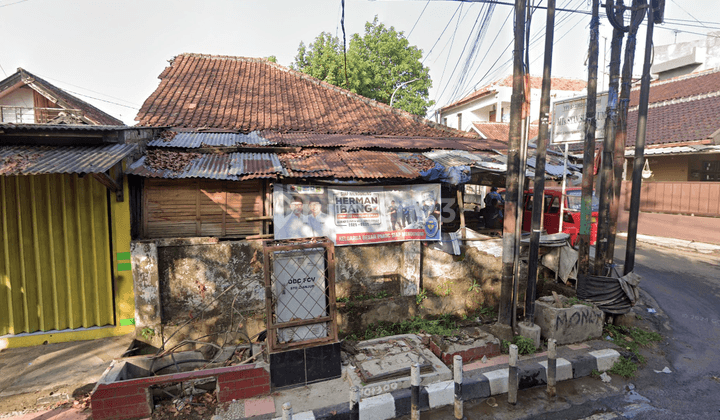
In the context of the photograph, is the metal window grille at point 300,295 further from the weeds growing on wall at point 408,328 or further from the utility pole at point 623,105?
the utility pole at point 623,105

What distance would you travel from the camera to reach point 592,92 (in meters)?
6.97

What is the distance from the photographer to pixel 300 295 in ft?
17.6

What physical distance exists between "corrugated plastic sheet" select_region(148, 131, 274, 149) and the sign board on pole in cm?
669

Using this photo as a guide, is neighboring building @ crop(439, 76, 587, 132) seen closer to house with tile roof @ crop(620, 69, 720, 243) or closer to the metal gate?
house with tile roof @ crop(620, 69, 720, 243)

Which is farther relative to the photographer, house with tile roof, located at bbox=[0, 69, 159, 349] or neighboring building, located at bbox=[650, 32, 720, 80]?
neighboring building, located at bbox=[650, 32, 720, 80]

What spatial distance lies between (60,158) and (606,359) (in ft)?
30.5

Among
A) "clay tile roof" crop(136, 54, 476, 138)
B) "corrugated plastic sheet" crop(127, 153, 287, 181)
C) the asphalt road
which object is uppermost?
"clay tile roof" crop(136, 54, 476, 138)

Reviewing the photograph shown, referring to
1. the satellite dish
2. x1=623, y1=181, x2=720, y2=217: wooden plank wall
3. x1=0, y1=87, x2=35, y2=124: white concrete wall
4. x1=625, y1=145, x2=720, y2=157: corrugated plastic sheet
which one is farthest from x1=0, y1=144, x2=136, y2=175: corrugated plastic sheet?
x1=623, y1=181, x2=720, y2=217: wooden plank wall

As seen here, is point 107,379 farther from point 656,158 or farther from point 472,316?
point 656,158

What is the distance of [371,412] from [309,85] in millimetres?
11177

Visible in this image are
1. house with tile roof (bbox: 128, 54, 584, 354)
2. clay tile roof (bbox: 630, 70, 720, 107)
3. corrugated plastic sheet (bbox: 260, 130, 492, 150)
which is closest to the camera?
house with tile roof (bbox: 128, 54, 584, 354)

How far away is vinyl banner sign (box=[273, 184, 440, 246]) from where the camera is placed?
6.72 meters

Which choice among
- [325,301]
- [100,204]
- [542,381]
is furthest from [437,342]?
[100,204]

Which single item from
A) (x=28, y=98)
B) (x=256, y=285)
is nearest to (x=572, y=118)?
(x=256, y=285)
